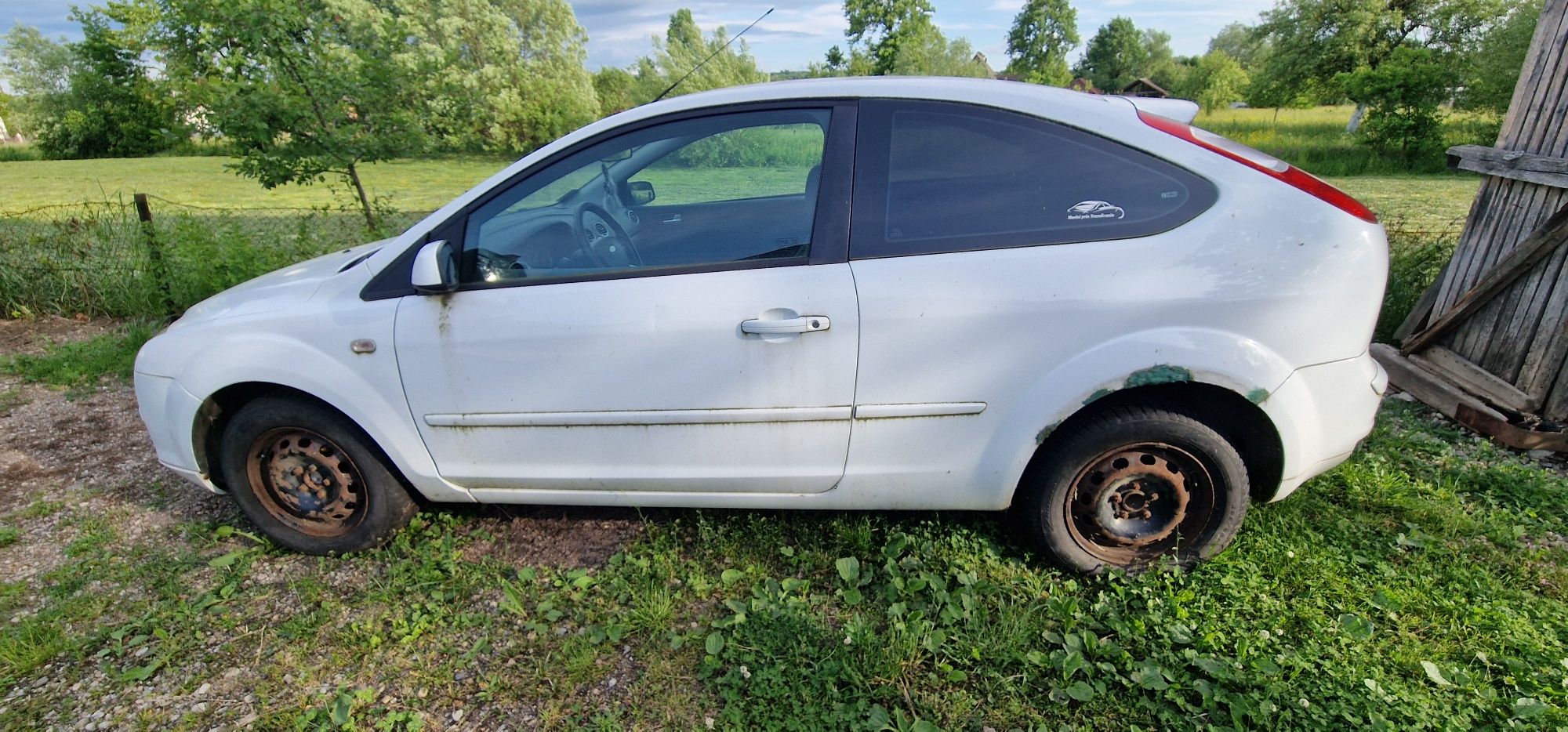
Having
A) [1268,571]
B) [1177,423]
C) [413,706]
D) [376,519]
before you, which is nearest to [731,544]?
[413,706]

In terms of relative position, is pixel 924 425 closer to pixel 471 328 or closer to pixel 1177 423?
pixel 1177 423

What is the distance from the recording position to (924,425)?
243 cm

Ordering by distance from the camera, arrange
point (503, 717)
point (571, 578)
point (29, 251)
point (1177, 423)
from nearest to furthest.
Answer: point (503, 717) < point (1177, 423) < point (571, 578) < point (29, 251)

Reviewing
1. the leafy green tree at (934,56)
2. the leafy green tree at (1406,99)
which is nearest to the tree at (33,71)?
the leafy green tree at (934,56)

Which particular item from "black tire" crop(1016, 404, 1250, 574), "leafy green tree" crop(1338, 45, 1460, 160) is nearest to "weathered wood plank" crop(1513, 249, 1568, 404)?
"black tire" crop(1016, 404, 1250, 574)

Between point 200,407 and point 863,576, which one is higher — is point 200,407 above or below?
above

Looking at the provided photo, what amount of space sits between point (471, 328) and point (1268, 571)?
9.46 ft

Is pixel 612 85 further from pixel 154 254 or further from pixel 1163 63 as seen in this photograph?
pixel 1163 63

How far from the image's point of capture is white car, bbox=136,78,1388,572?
2.24 m

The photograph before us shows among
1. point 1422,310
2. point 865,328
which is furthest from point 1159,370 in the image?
point 1422,310

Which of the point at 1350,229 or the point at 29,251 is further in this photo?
the point at 29,251

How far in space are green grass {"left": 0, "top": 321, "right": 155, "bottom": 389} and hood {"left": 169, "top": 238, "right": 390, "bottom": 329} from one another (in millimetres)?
2796

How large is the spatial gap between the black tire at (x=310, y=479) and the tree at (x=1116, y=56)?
7836 centimetres

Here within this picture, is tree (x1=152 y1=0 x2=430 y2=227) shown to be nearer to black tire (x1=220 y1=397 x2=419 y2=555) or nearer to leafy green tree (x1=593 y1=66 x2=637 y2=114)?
black tire (x1=220 y1=397 x2=419 y2=555)
